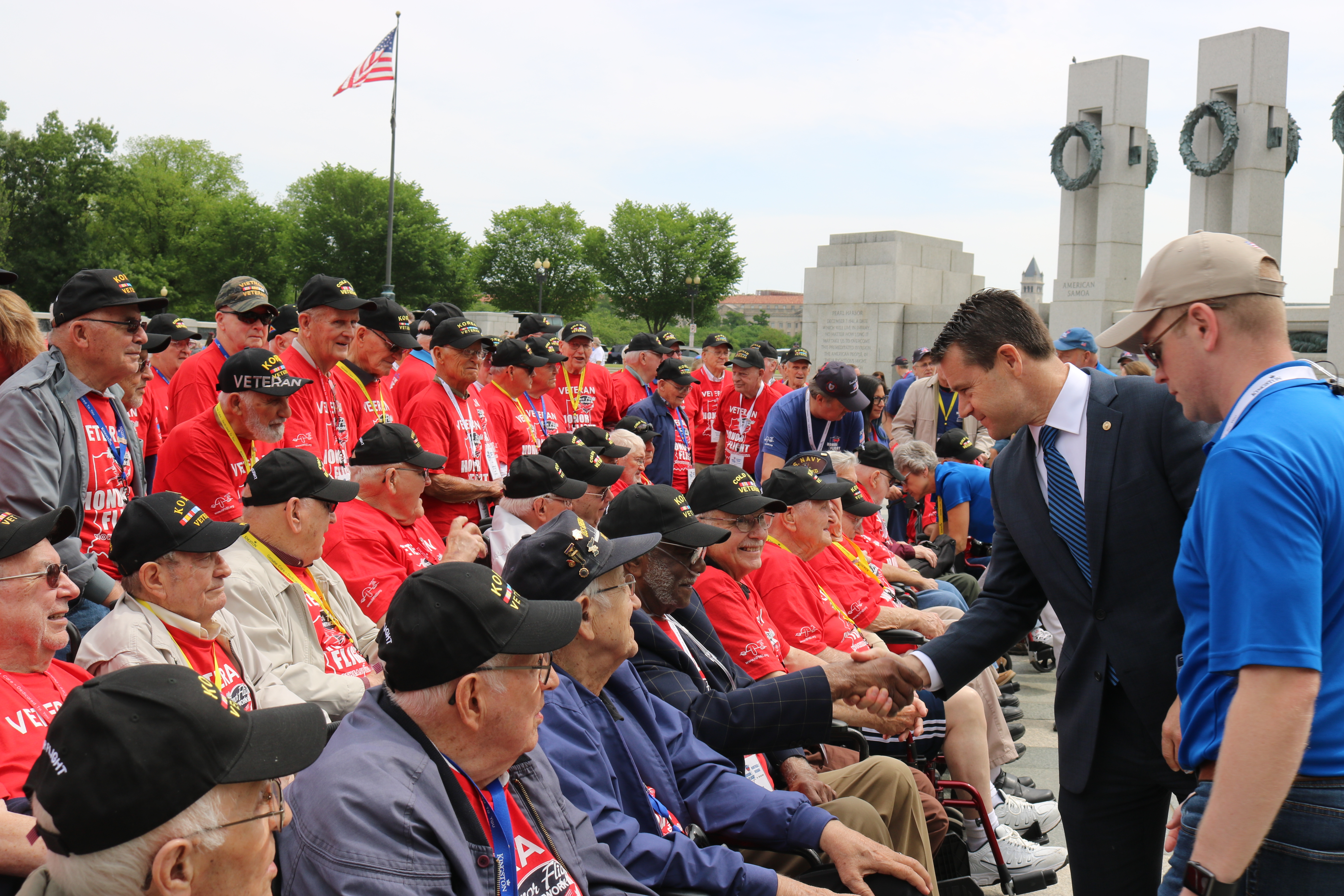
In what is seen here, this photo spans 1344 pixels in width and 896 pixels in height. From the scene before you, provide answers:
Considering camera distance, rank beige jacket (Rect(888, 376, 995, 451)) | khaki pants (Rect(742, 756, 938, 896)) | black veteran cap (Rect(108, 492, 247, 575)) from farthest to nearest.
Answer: beige jacket (Rect(888, 376, 995, 451)) → black veteran cap (Rect(108, 492, 247, 575)) → khaki pants (Rect(742, 756, 938, 896))

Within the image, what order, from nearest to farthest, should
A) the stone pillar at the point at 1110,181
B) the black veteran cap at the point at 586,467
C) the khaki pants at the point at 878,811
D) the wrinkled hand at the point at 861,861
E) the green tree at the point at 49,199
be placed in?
the wrinkled hand at the point at 861,861 → the khaki pants at the point at 878,811 → the black veteran cap at the point at 586,467 → the stone pillar at the point at 1110,181 → the green tree at the point at 49,199

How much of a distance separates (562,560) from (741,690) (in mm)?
921

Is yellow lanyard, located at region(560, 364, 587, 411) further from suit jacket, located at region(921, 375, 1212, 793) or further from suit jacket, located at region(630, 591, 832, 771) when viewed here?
suit jacket, located at region(921, 375, 1212, 793)

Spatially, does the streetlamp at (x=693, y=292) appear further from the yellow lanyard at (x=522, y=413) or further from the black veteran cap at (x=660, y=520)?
the black veteran cap at (x=660, y=520)

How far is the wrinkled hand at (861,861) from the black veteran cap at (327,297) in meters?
3.90

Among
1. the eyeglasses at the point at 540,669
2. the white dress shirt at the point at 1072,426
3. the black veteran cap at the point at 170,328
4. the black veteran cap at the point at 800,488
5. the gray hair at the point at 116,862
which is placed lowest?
the gray hair at the point at 116,862

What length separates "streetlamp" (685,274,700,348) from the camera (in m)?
63.8

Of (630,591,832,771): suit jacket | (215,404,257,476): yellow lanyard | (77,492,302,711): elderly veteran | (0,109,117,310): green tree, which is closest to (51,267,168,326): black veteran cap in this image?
(215,404,257,476): yellow lanyard

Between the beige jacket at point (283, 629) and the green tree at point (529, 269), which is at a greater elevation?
the green tree at point (529, 269)

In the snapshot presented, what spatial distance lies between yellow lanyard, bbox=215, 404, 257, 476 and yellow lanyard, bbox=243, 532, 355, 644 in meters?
0.81

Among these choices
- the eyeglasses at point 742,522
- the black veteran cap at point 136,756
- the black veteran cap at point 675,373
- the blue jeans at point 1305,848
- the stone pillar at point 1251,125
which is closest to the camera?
the black veteran cap at point 136,756

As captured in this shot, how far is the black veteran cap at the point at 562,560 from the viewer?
279 centimetres

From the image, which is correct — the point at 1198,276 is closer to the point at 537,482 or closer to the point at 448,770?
the point at 448,770

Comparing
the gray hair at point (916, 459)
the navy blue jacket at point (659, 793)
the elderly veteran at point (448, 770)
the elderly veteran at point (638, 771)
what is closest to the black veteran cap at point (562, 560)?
the elderly veteran at point (638, 771)
